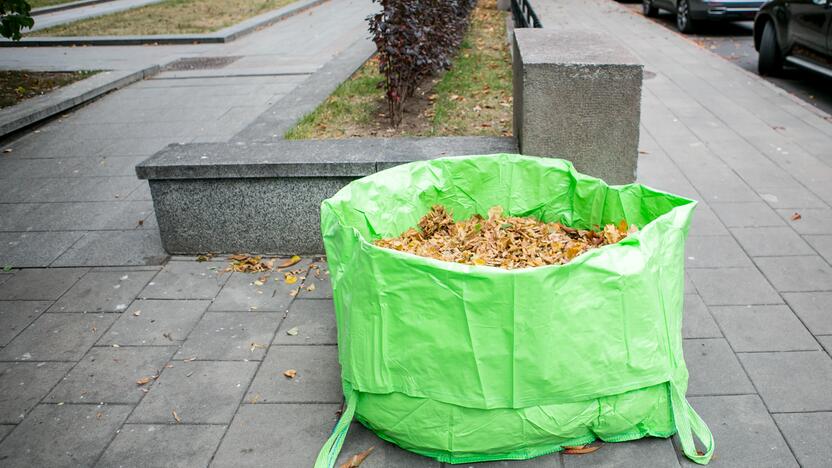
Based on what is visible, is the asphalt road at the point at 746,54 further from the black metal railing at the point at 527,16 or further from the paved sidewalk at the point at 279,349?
the black metal railing at the point at 527,16

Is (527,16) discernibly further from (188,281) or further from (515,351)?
(515,351)

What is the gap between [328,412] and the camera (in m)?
3.15

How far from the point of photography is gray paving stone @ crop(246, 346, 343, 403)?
Answer: 129 inches

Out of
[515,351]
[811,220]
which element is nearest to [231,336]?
[515,351]

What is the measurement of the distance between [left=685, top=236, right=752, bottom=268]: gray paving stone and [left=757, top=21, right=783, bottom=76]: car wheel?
18.9 ft

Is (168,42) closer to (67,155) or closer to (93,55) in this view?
(93,55)

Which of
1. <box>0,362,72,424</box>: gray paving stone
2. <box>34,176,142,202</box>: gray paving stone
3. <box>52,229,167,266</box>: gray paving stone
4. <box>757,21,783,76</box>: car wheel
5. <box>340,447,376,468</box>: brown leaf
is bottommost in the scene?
<box>340,447,376,468</box>: brown leaf

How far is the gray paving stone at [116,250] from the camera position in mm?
4727

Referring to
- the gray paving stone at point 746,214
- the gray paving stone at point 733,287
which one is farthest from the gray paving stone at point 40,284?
the gray paving stone at point 746,214

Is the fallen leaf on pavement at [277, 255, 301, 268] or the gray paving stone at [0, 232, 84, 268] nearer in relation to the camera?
the fallen leaf on pavement at [277, 255, 301, 268]

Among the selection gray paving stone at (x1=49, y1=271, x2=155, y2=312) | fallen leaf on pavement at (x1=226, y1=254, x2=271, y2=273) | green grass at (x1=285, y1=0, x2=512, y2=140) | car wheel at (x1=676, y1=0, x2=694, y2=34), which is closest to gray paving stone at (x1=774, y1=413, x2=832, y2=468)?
fallen leaf on pavement at (x1=226, y1=254, x2=271, y2=273)

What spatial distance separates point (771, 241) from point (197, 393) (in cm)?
378

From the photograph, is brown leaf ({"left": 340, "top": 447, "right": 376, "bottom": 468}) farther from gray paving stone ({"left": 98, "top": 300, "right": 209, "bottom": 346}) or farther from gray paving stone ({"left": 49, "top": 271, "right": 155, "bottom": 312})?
gray paving stone ({"left": 49, "top": 271, "right": 155, "bottom": 312})

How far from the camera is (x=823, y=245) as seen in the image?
456cm
